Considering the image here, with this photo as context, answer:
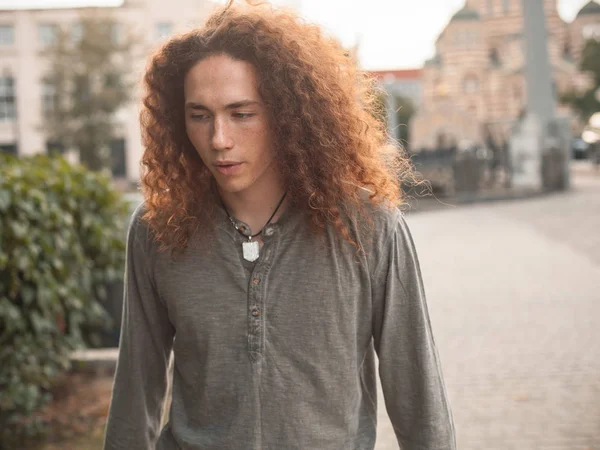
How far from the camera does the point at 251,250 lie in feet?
7.07

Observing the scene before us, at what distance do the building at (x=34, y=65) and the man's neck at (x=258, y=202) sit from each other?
48.9 meters

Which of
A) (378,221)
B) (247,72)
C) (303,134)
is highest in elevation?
(247,72)

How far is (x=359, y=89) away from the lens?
238cm

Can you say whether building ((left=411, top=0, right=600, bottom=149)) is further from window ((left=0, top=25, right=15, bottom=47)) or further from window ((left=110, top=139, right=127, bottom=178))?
window ((left=0, top=25, right=15, bottom=47))

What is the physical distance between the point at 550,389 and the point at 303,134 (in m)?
4.27

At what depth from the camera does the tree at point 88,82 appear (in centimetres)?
3788

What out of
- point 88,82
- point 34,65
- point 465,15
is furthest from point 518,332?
point 465,15

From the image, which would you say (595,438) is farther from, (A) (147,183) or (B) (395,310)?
(A) (147,183)

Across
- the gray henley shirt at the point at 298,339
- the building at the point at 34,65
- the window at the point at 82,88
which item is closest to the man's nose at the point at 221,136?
the gray henley shirt at the point at 298,339

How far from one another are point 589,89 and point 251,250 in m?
60.5

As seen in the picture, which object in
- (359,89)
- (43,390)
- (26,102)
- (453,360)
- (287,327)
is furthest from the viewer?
(26,102)

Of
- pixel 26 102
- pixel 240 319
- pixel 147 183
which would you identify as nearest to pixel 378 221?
pixel 240 319

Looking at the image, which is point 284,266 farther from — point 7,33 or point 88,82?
point 7,33

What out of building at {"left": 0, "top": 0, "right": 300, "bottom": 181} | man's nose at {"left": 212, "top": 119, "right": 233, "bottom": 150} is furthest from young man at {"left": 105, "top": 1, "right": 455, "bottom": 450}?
building at {"left": 0, "top": 0, "right": 300, "bottom": 181}
